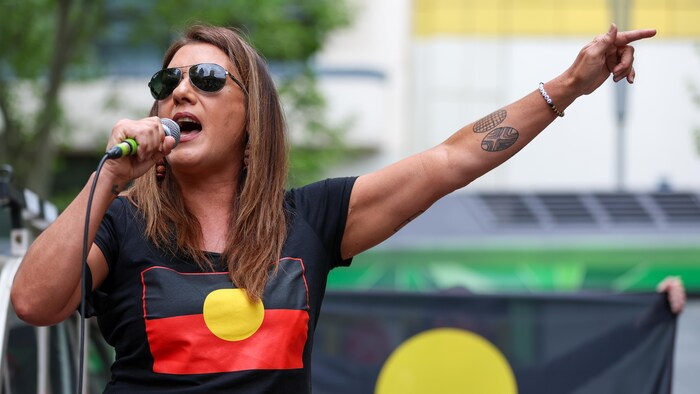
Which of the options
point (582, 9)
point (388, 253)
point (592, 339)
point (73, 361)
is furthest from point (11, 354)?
point (582, 9)

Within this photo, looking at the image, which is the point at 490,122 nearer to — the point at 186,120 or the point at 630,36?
the point at 630,36

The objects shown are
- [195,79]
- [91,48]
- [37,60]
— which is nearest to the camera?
[195,79]

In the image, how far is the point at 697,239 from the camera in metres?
7.99

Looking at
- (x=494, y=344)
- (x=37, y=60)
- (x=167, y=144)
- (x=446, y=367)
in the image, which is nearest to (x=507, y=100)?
(x=37, y=60)

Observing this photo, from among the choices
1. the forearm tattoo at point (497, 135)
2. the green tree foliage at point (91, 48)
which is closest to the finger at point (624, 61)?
the forearm tattoo at point (497, 135)

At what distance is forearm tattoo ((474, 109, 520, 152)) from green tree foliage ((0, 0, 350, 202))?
9458mm

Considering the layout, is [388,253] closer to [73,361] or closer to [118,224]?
[73,361]

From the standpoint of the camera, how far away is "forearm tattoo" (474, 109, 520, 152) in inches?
104

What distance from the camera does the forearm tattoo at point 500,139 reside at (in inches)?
104

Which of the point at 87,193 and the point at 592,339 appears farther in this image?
the point at 592,339

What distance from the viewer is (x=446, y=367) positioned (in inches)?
175

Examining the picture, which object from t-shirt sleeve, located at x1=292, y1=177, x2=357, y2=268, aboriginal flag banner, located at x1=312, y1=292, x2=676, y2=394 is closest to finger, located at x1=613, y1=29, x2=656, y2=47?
t-shirt sleeve, located at x1=292, y1=177, x2=357, y2=268

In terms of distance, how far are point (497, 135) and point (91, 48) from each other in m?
13.8

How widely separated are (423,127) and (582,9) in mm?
3562
